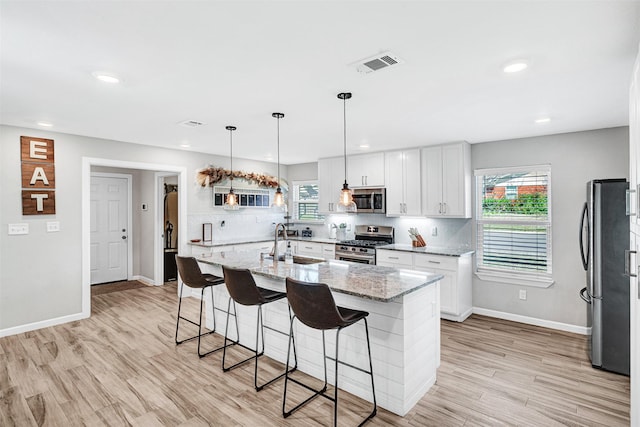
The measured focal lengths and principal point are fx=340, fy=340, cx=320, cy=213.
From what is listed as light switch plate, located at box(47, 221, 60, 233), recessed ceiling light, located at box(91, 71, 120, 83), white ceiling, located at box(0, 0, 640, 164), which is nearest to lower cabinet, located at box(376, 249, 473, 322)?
white ceiling, located at box(0, 0, 640, 164)

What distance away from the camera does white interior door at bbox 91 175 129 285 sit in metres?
6.37

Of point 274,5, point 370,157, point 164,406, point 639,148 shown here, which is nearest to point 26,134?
point 164,406

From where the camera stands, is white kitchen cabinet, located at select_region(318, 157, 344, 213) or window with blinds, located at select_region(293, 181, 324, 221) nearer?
white kitchen cabinet, located at select_region(318, 157, 344, 213)

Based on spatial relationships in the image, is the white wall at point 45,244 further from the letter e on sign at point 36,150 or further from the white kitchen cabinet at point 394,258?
the white kitchen cabinet at point 394,258

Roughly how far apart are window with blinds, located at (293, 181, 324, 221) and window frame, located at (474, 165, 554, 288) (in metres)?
3.02

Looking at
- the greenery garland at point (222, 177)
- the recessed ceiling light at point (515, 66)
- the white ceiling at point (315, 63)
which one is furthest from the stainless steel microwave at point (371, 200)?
the recessed ceiling light at point (515, 66)

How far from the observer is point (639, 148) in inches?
64.1

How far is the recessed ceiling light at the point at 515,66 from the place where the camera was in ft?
7.29

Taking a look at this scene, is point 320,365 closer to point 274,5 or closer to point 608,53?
point 274,5

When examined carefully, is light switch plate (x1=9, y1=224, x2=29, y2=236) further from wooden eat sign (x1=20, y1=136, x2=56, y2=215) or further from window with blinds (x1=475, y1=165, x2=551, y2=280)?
window with blinds (x1=475, y1=165, x2=551, y2=280)

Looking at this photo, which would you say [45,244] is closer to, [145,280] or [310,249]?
[145,280]

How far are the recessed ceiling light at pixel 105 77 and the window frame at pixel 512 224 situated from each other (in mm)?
4388

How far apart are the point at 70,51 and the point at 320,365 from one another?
288 cm

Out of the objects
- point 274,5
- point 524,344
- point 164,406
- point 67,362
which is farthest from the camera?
point 524,344
